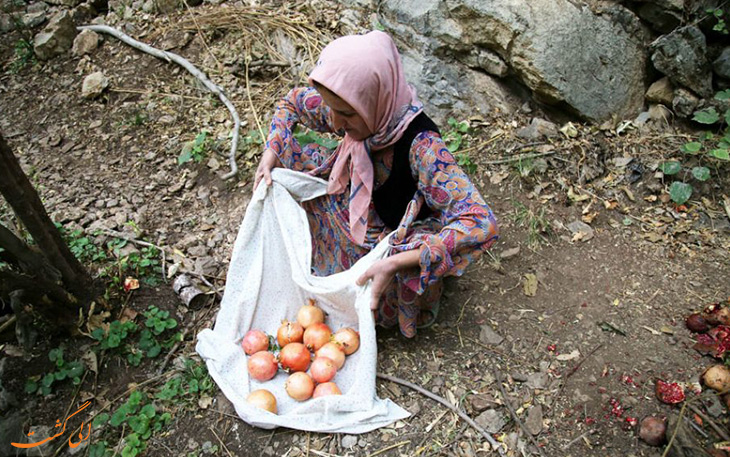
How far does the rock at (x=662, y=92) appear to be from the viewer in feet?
11.5

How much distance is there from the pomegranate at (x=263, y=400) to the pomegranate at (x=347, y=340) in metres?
0.40

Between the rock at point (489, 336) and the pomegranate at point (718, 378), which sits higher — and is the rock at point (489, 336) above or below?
below

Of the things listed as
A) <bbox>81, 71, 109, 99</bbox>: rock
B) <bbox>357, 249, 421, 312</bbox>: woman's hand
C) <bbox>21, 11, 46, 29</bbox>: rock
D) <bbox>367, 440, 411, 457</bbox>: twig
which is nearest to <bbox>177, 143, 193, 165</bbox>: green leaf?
<bbox>81, 71, 109, 99</bbox>: rock

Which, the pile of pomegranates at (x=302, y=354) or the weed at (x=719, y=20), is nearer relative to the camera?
the pile of pomegranates at (x=302, y=354)

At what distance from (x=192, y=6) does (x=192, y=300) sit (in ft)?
12.0

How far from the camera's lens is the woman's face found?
2012 mm

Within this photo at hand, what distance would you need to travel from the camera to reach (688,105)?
3367 mm

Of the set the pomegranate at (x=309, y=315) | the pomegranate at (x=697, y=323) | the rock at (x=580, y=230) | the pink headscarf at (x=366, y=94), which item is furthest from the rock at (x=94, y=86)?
the pomegranate at (x=697, y=323)

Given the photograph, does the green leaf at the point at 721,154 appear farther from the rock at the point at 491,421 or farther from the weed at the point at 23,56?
→ the weed at the point at 23,56

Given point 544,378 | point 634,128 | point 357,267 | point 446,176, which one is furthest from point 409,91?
point 634,128

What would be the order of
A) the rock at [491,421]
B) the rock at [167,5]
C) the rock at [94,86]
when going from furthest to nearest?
the rock at [167,5] → the rock at [94,86] → the rock at [491,421]

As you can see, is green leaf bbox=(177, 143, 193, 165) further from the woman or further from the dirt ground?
the woman

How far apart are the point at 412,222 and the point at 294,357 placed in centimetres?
85

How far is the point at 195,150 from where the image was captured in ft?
12.2
